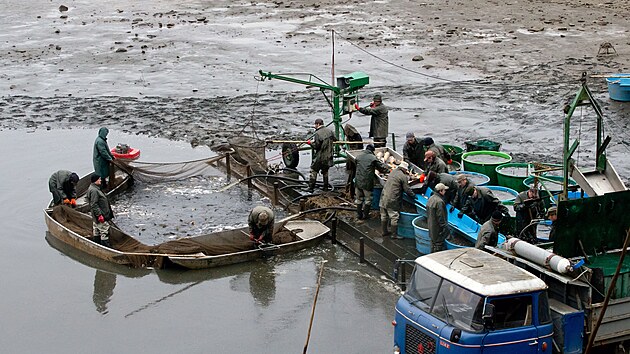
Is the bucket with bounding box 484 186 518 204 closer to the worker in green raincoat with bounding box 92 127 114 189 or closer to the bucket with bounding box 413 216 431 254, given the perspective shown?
the bucket with bounding box 413 216 431 254


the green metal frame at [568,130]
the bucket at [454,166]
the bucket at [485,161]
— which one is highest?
the green metal frame at [568,130]

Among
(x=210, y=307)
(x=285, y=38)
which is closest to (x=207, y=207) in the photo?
(x=210, y=307)

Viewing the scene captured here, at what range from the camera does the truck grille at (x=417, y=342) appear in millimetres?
10531

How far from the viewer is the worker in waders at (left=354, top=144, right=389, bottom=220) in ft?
56.3

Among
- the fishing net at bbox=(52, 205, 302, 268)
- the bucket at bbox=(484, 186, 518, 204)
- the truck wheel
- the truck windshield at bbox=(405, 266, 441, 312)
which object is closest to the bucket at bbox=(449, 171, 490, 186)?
the bucket at bbox=(484, 186, 518, 204)

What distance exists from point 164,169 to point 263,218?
506cm

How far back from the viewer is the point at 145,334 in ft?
44.6

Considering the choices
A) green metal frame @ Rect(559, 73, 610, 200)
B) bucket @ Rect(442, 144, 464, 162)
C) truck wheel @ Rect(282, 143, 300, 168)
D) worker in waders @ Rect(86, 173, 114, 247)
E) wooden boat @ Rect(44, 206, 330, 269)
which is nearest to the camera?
green metal frame @ Rect(559, 73, 610, 200)

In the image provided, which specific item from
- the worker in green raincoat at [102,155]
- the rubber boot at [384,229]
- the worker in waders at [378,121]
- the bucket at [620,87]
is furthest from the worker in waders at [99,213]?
the bucket at [620,87]

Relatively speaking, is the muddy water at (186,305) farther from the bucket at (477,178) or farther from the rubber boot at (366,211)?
the bucket at (477,178)

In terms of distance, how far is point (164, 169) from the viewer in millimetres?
20312

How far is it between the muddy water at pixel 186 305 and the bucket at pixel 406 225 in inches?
47.2

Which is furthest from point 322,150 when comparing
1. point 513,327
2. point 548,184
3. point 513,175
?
point 513,327

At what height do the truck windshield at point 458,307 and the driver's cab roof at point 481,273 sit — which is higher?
the driver's cab roof at point 481,273
